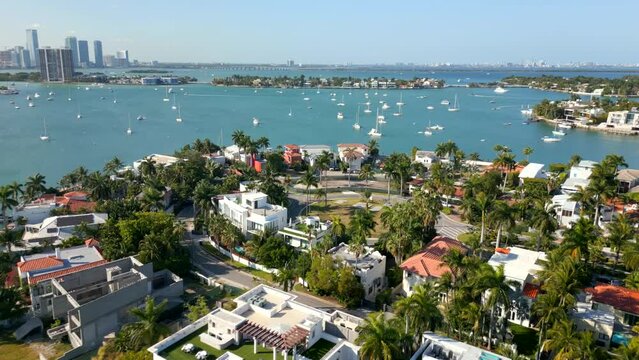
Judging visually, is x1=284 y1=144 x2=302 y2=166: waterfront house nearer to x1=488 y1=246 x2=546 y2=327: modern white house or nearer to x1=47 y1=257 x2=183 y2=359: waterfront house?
x1=47 y1=257 x2=183 y2=359: waterfront house

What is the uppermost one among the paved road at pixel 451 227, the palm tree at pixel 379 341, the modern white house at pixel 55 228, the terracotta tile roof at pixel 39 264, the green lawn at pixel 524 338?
the palm tree at pixel 379 341

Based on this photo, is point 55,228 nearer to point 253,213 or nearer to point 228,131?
point 253,213

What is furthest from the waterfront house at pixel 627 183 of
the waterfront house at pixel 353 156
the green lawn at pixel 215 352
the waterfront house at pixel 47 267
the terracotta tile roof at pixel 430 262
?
the waterfront house at pixel 47 267

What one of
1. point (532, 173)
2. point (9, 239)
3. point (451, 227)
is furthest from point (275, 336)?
point (532, 173)

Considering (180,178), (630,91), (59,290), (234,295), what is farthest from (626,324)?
(630,91)

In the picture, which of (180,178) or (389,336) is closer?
(389,336)

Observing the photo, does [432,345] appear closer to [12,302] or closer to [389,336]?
[389,336]

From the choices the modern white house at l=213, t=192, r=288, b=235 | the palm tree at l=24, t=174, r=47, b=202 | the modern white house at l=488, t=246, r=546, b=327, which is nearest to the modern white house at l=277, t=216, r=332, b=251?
the modern white house at l=213, t=192, r=288, b=235

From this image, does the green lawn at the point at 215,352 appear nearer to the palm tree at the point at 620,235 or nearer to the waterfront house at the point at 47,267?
the waterfront house at the point at 47,267
